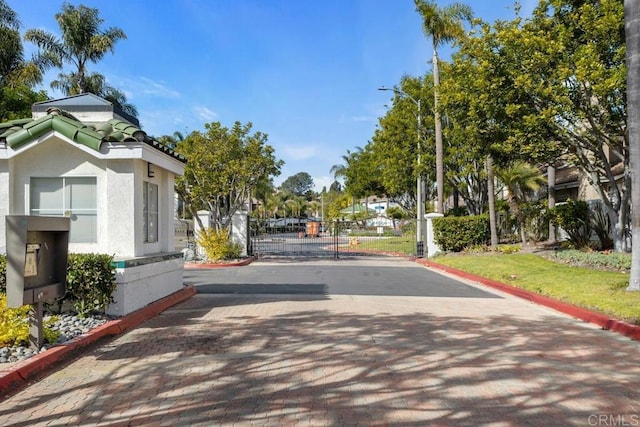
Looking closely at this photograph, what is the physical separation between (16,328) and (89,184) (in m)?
3.35

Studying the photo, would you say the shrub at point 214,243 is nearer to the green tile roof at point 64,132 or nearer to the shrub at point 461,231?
the shrub at point 461,231

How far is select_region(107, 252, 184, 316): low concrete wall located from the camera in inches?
310

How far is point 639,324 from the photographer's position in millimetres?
7766

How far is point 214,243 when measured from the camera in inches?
832

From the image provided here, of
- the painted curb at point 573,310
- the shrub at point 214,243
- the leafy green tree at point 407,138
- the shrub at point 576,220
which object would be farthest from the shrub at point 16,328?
the leafy green tree at point 407,138

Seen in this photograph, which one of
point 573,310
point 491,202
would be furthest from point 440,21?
point 573,310

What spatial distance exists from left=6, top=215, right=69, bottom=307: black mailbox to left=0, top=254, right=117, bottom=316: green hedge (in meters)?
1.10

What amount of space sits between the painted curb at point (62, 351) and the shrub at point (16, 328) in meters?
0.28

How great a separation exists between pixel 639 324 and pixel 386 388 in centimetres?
516

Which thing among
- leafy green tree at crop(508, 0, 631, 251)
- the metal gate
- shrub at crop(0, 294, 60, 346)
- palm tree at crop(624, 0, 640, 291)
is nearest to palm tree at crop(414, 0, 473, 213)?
the metal gate

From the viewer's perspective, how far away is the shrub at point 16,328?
5887mm

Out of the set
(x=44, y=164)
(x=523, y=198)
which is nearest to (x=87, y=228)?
(x=44, y=164)

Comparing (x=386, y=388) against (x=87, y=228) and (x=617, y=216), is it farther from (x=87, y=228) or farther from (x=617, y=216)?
(x=617, y=216)

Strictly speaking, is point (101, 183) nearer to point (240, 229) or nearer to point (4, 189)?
point (4, 189)
